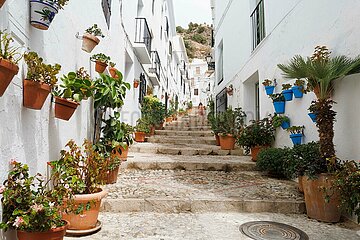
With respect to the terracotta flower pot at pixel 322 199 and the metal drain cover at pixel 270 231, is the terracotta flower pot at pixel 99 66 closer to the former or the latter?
the metal drain cover at pixel 270 231

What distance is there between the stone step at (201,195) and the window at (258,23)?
3937mm

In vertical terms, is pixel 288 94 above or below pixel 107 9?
below

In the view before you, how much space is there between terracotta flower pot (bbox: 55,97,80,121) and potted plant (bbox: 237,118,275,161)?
13.4ft

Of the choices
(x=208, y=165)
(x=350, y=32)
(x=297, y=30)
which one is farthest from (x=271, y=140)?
(x=350, y=32)

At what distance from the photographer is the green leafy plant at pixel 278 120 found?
4.92 meters

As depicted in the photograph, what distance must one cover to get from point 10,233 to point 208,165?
3800 millimetres

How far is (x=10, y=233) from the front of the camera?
201 centimetres

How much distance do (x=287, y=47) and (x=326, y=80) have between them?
6.44ft

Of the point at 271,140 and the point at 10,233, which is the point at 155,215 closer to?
the point at 10,233

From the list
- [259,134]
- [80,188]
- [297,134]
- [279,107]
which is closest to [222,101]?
[259,134]

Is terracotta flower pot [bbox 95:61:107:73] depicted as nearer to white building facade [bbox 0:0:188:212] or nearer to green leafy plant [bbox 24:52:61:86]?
white building facade [bbox 0:0:188:212]

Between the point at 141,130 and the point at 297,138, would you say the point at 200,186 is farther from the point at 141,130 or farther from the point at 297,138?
the point at 141,130

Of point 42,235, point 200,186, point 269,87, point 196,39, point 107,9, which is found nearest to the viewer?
point 42,235

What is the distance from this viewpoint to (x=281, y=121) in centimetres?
499
